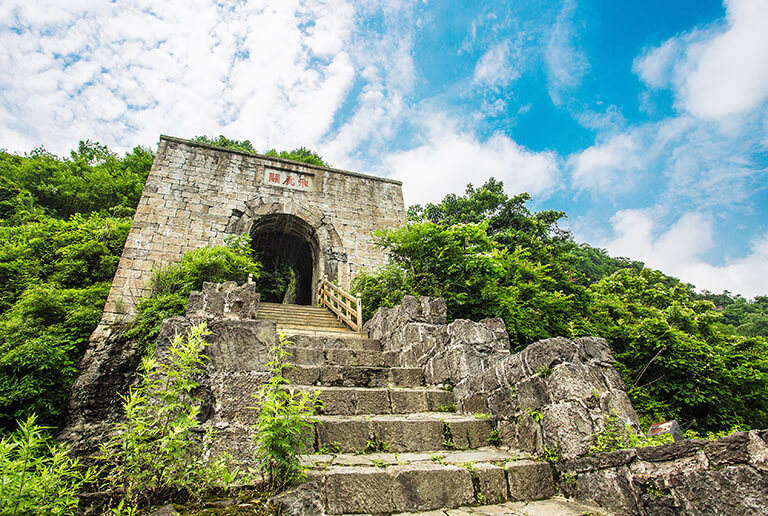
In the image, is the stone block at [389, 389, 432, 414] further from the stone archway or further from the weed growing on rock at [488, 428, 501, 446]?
the stone archway

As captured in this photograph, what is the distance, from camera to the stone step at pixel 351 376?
11.9 ft

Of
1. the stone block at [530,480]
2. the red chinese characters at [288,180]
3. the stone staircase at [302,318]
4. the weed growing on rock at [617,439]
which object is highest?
the red chinese characters at [288,180]

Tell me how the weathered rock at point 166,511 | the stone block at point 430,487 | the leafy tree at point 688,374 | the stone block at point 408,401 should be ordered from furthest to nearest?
→ the leafy tree at point 688,374, the stone block at point 408,401, the stone block at point 430,487, the weathered rock at point 166,511

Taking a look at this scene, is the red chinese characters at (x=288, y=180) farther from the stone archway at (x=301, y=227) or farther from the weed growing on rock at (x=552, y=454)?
the weed growing on rock at (x=552, y=454)

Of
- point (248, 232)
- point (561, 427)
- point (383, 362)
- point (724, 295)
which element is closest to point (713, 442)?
point (561, 427)

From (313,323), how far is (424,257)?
2.77m

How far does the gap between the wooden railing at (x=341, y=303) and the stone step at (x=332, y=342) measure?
1204 mm

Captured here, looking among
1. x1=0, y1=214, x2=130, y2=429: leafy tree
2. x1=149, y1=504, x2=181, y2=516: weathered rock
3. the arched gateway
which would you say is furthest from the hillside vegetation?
x1=149, y1=504, x2=181, y2=516: weathered rock

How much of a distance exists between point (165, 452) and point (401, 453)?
5.74 feet

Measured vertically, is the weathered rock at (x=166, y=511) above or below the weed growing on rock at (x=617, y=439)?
below

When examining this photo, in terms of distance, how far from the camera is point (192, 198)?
9.38m

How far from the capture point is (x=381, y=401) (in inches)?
132

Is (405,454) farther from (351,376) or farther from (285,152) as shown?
(285,152)

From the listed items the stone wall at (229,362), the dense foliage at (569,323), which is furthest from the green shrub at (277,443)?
the dense foliage at (569,323)
